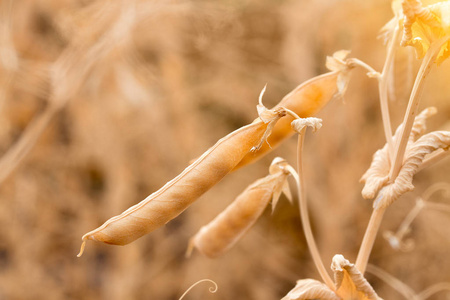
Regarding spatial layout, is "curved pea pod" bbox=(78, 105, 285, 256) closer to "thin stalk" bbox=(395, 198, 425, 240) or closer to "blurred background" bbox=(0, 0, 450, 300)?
"thin stalk" bbox=(395, 198, 425, 240)

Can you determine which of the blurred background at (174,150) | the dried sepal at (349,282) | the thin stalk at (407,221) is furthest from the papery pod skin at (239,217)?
the blurred background at (174,150)

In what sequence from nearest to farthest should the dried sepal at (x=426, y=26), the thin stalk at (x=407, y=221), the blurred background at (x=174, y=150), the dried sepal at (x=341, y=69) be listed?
the dried sepal at (x=426, y=26) → the dried sepal at (x=341, y=69) → the thin stalk at (x=407, y=221) → the blurred background at (x=174, y=150)

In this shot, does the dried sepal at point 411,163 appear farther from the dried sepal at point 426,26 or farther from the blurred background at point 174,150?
the blurred background at point 174,150

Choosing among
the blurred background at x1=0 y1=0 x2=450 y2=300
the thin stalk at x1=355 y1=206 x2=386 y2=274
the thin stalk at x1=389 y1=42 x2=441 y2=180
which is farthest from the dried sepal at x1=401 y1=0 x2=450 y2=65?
the blurred background at x1=0 y1=0 x2=450 y2=300

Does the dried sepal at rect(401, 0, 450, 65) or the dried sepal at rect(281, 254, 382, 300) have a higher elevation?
the dried sepal at rect(401, 0, 450, 65)

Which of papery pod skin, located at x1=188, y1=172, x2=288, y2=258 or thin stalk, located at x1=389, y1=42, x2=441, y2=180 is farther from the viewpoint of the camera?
papery pod skin, located at x1=188, y1=172, x2=288, y2=258

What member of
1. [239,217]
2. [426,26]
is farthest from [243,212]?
[426,26]

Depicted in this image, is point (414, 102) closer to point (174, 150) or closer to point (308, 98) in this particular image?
point (308, 98)
